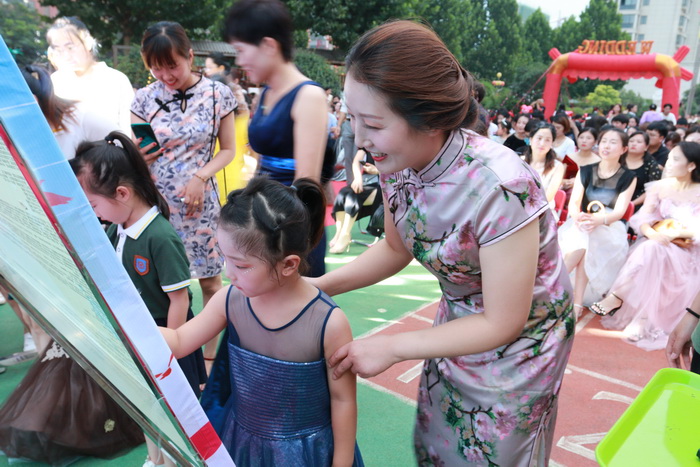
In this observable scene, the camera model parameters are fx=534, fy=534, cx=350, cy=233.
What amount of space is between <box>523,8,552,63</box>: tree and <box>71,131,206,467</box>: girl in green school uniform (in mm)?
50699

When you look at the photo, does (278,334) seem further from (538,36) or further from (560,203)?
(538,36)

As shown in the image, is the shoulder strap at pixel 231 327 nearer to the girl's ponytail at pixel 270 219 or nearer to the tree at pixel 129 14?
the girl's ponytail at pixel 270 219

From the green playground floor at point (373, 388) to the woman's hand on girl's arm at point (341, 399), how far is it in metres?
1.05

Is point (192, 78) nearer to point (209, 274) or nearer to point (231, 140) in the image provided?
point (231, 140)

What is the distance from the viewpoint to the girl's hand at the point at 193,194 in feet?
8.74

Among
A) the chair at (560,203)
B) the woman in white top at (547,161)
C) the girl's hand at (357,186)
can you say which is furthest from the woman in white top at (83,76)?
the chair at (560,203)

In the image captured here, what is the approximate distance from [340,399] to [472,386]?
1.02 ft

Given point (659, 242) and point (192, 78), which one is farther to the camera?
point (659, 242)

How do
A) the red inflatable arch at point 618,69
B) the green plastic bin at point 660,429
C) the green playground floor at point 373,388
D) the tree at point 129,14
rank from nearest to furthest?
the green plastic bin at point 660,429 → the green playground floor at point 373,388 → the red inflatable arch at point 618,69 → the tree at point 129,14

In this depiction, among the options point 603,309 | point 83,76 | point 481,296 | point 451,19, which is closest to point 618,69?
point 603,309

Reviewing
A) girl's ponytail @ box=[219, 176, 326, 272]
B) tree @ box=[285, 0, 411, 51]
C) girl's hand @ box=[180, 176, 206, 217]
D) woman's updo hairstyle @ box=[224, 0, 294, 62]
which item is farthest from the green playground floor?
tree @ box=[285, 0, 411, 51]

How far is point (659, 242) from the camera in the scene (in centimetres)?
400

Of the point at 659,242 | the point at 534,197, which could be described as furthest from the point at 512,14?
the point at 534,197

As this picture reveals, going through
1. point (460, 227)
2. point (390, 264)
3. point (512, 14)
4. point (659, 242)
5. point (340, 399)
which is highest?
point (460, 227)
